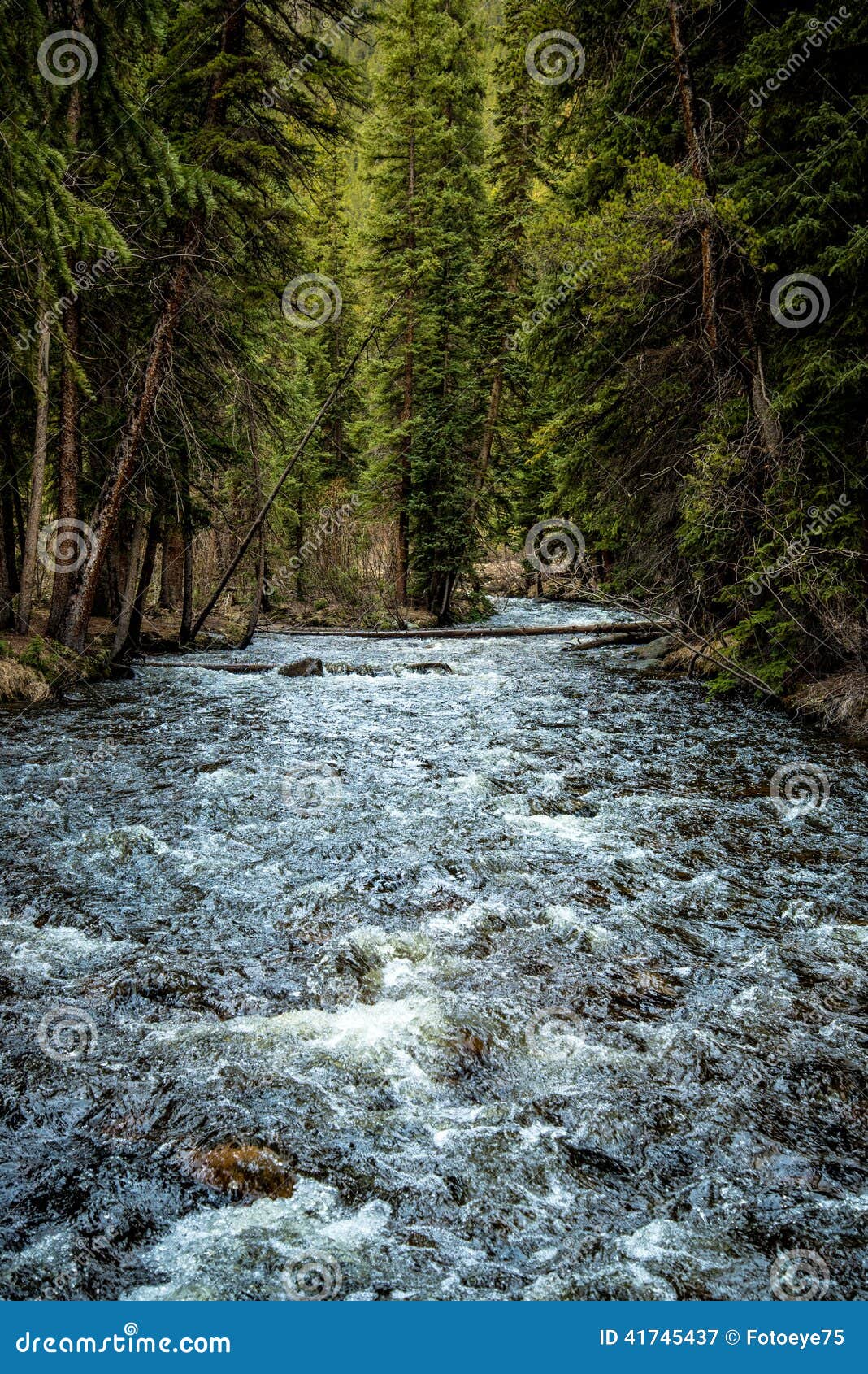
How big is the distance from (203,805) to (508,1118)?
4651 mm

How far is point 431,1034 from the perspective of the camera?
382 cm

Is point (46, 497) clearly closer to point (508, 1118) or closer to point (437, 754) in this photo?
point (437, 754)

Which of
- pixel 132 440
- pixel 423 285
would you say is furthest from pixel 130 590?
pixel 423 285

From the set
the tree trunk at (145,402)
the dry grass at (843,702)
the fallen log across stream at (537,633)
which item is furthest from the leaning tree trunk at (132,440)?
the dry grass at (843,702)

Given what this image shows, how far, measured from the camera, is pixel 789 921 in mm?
4980

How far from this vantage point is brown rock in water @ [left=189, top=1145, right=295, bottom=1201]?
115 inches

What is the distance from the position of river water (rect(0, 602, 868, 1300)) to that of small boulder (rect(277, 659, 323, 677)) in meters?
6.57

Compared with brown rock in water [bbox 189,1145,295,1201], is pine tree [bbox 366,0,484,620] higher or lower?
higher

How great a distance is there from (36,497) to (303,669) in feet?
17.9

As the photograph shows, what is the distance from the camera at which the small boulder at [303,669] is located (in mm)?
14562

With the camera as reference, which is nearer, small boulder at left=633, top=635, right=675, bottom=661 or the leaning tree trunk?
the leaning tree trunk

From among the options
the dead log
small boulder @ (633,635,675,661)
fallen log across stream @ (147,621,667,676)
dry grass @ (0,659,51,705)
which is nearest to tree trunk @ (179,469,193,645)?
fallen log across stream @ (147,621,667,676)

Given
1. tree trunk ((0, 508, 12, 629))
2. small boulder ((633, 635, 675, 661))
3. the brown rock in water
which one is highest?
tree trunk ((0, 508, 12, 629))

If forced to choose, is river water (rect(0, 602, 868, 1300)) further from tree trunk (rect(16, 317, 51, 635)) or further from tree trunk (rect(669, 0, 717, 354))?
tree trunk (rect(669, 0, 717, 354))
